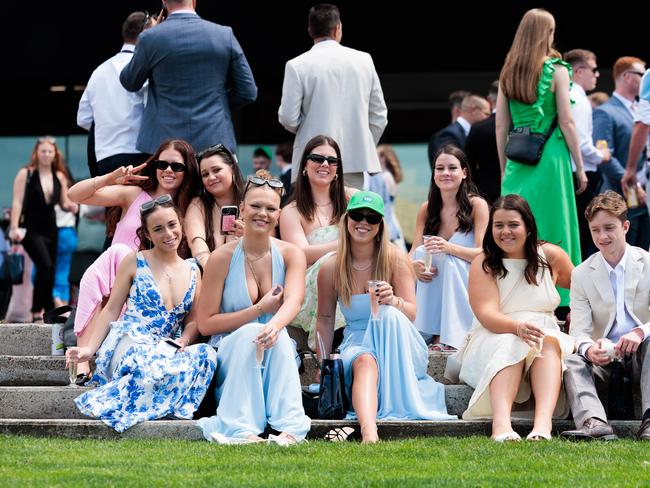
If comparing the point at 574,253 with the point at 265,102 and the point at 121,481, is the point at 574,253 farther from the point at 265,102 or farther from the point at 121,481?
the point at 265,102

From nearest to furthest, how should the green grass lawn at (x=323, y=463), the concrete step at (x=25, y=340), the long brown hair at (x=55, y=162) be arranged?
the green grass lawn at (x=323, y=463) → the concrete step at (x=25, y=340) → the long brown hair at (x=55, y=162)

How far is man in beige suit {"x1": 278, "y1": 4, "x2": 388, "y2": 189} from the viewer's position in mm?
10344

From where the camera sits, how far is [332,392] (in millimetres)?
7609

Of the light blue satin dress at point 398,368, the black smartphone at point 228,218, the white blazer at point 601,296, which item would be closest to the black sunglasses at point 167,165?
the black smartphone at point 228,218

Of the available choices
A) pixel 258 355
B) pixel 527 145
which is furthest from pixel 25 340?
pixel 527 145

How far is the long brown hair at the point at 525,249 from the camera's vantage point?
8141mm

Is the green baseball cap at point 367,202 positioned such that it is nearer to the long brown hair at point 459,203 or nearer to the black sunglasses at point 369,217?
the black sunglasses at point 369,217

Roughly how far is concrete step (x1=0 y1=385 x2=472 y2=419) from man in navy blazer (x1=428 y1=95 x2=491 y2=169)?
14.8ft

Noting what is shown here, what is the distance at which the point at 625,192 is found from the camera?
36.6 ft

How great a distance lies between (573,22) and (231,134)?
6.95m

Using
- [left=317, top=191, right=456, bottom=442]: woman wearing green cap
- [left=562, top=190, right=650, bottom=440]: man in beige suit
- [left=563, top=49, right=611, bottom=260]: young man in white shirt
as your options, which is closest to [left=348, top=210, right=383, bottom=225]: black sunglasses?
[left=317, top=191, right=456, bottom=442]: woman wearing green cap

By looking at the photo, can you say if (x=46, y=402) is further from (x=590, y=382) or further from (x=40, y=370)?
(x=590, y=382)

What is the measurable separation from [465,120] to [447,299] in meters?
3.58

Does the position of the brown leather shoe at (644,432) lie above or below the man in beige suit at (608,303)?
below
